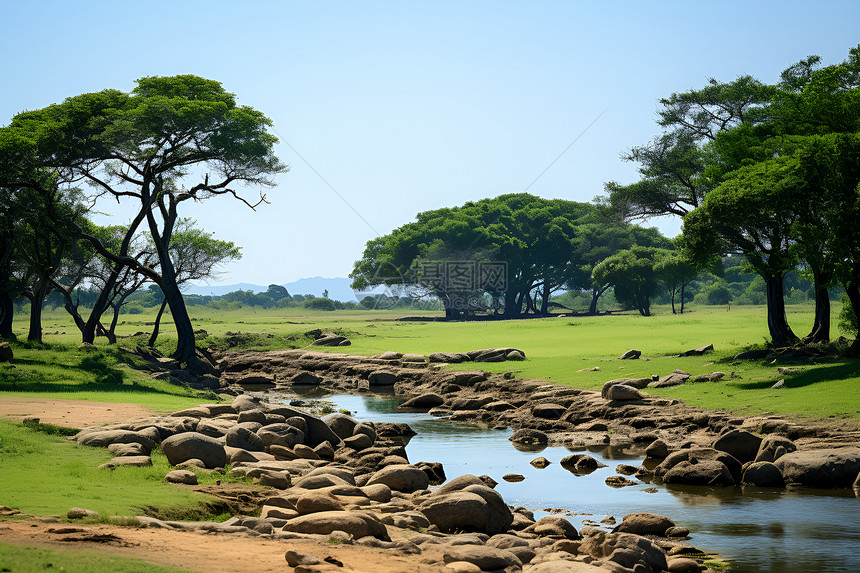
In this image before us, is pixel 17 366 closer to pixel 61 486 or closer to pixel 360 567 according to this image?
pixel 61 486

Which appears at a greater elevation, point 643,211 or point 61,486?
point 643,211

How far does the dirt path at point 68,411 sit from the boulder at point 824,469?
54.7 feet

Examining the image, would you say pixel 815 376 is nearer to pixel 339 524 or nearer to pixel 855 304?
pixel 855 304

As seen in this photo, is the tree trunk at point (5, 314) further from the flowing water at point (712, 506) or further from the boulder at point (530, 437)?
the boulder at point (530, 437)

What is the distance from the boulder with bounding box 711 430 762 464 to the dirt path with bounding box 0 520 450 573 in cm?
1052

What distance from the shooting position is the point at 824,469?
593 inches

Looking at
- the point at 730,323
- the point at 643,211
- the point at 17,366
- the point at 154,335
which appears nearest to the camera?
the point at 17,366

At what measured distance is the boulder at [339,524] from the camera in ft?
34.6

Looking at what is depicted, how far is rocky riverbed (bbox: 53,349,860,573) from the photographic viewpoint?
10445 millimetres

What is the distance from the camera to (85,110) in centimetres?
3547

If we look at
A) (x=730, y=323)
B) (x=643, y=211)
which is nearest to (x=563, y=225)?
(x=730, y=323)

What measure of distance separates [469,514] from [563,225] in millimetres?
93466

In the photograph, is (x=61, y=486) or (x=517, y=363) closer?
(x=61, y=486)

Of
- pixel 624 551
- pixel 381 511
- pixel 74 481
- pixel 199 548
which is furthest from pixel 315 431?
pixel 624 551
